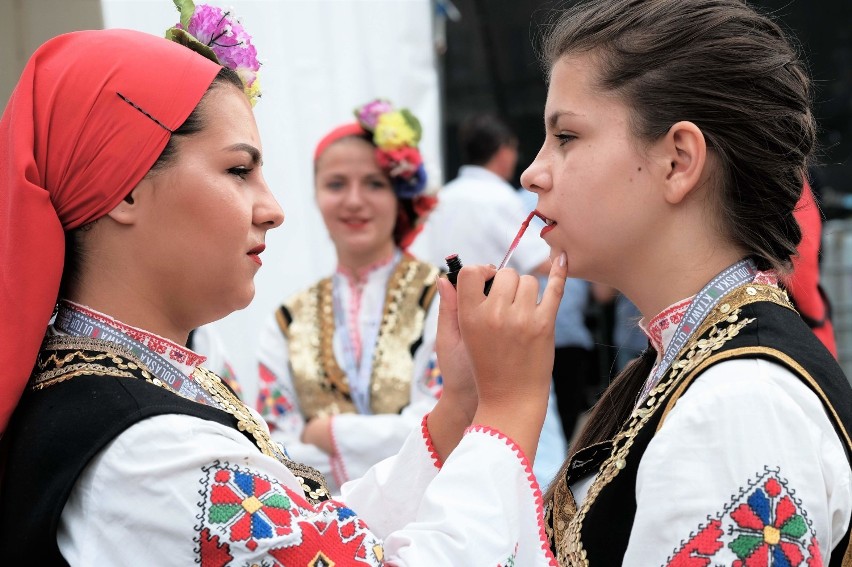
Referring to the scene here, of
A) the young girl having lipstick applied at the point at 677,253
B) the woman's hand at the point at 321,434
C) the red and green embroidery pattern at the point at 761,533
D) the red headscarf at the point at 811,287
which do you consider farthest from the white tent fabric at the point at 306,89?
the red and green embroidery pattern at the point at 761,533

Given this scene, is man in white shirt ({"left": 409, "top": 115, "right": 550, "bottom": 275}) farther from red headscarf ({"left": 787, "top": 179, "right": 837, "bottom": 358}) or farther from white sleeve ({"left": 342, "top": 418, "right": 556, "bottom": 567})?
white sleeve ({"left": 342, "top": 418, "right": 556, "bottom": 567})

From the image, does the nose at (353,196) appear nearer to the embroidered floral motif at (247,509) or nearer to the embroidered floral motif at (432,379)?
the embroidered floral motif at (432,379)

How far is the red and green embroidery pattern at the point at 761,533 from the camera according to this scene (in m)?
1.23

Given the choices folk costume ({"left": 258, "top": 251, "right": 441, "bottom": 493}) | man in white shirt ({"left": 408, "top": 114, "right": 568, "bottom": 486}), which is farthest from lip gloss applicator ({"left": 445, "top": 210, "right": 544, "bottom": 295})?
man in white shirt ({"left": 408, "top": 114, "right": 568, "bottom": 486})

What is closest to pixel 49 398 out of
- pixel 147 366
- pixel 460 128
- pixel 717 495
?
pixel 147 366

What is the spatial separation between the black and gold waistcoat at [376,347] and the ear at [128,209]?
161 centimetres

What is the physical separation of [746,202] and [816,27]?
14.6 feet

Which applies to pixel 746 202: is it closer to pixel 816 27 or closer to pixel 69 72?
pixel 69 72

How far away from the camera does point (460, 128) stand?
5855 millimetres

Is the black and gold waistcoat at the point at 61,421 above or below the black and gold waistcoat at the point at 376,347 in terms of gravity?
above

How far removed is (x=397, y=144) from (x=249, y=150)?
1762 mm

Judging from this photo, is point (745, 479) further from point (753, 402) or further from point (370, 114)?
point (370, 114)

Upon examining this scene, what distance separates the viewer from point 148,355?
1495 mm

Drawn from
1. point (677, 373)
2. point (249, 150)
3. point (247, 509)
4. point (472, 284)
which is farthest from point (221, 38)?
point (677, 373)
